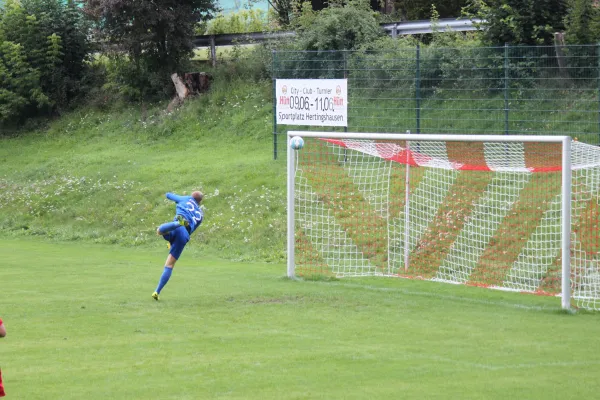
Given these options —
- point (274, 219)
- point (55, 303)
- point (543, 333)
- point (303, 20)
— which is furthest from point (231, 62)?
point (543, 333)

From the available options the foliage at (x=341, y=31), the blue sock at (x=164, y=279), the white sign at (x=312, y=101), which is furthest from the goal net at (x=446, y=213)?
the foliage at (x=341, y=31)

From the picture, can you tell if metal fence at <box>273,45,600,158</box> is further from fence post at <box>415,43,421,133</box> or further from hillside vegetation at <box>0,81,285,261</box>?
hillside vegetation at <box>0,81,285,261</box>

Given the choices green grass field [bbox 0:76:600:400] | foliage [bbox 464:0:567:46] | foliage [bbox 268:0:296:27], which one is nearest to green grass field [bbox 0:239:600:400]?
green grass field [bbox 0:76:600:400]

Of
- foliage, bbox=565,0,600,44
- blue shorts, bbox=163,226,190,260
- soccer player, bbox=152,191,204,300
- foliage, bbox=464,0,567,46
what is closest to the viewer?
soccer player, bbox=152,191,204,300

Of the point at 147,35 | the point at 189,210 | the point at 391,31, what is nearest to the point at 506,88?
the point at 391,31

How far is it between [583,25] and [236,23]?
15993mm

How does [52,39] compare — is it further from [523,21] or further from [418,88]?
[523,21]

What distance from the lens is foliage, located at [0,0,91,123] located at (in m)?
32.5

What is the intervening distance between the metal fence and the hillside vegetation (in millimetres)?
2326

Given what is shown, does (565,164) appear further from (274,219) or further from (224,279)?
(274,219)

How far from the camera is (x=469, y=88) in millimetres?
23141

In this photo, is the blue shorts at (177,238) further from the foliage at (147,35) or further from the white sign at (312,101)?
the foliage at (147,35)

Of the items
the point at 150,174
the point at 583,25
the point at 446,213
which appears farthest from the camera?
the point at 150,174

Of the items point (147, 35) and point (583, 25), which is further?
point (147, 35)
